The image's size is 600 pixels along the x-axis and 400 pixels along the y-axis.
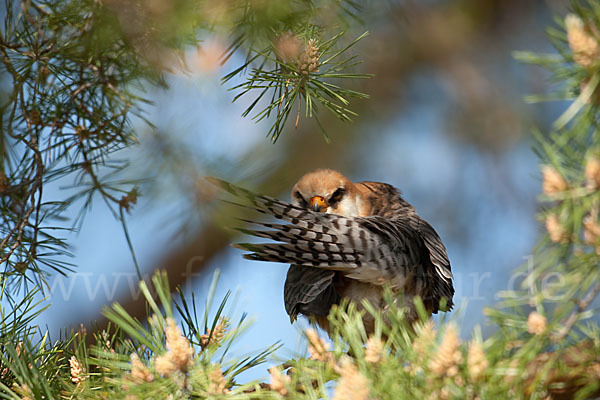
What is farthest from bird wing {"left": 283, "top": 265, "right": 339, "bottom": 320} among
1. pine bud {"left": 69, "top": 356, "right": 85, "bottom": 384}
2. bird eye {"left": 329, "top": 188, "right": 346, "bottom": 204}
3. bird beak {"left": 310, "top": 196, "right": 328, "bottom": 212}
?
pine bud {"left": 69, "top": 356, "right": 85, "bottom": 384}

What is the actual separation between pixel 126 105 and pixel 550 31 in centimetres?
174

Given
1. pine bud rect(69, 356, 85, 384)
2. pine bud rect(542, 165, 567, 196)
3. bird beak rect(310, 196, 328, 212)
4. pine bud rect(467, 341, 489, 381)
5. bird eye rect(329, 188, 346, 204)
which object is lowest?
pine bud rect(69, 356, 85, 384)

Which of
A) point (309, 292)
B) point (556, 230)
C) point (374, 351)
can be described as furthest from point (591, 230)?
point (309, 292)

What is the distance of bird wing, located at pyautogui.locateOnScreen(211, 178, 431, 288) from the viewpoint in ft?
6.56

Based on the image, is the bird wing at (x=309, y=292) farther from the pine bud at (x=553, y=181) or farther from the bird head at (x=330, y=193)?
the pine bud at (x=553, y=181)

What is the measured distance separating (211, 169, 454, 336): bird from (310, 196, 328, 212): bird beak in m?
0.34

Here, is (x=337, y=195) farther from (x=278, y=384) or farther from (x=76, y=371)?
(x=278, y=384)

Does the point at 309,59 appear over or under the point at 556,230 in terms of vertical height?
over

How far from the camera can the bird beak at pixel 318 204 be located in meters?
3.13

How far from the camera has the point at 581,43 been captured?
3.71 feet

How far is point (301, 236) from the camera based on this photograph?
2.08 m

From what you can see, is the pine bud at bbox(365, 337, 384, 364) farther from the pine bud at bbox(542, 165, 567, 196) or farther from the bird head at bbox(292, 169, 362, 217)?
the bird head at bbox(292, 169, 362, 217)

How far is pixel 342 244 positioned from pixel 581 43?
4.10 feet

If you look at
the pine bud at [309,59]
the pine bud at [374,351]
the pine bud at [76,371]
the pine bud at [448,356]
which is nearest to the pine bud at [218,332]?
the pine bud at [76,371]
